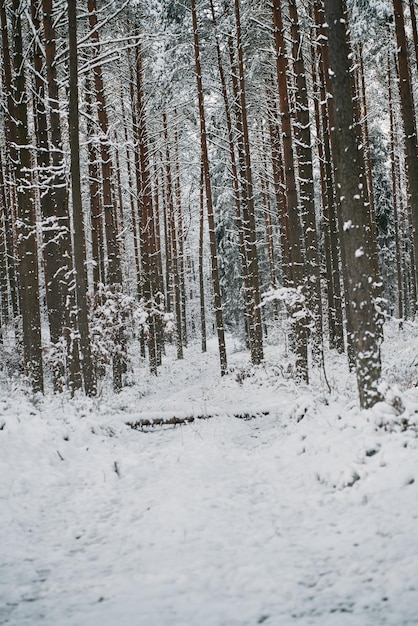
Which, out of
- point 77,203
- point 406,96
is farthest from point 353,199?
point 406,96

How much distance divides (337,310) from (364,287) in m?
11.1

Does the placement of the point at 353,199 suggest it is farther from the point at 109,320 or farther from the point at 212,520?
the point at 109,320

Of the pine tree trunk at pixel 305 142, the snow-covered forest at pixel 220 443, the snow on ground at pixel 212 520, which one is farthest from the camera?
the pine tree trunk at pixel 305 142

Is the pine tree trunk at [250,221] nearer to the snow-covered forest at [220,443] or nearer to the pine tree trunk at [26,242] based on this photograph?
the snow-covered forest at [220,443]

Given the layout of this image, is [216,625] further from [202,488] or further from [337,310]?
[337,310]

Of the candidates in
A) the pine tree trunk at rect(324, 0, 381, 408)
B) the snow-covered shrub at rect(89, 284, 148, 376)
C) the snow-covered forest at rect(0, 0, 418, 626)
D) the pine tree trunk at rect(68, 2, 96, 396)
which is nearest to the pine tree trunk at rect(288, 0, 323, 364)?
the snow-covered forest at rect(0, 0, 418, 626)

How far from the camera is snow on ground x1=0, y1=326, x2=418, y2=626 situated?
300cm

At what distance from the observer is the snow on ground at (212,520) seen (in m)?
3.00

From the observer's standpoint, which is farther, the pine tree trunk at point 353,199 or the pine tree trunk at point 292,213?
the pine tree trunk at point 292,213

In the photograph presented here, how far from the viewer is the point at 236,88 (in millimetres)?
16156

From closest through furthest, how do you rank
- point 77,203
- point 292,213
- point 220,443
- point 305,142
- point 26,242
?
point 220,443 → point 77,203 → point 26,242 → point 305,142 → point 292,213

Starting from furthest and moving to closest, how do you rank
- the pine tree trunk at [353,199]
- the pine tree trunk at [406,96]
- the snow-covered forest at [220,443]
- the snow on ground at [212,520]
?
the pine tree trunk at [406,96], the pine tree trunk at [353,199], the snow-covered forest at [220,443], the snow on ground at [212,520]

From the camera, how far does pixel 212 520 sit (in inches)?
169

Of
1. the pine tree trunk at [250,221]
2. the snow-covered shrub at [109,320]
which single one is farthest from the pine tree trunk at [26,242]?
the pine tree trunk at [250,221]
